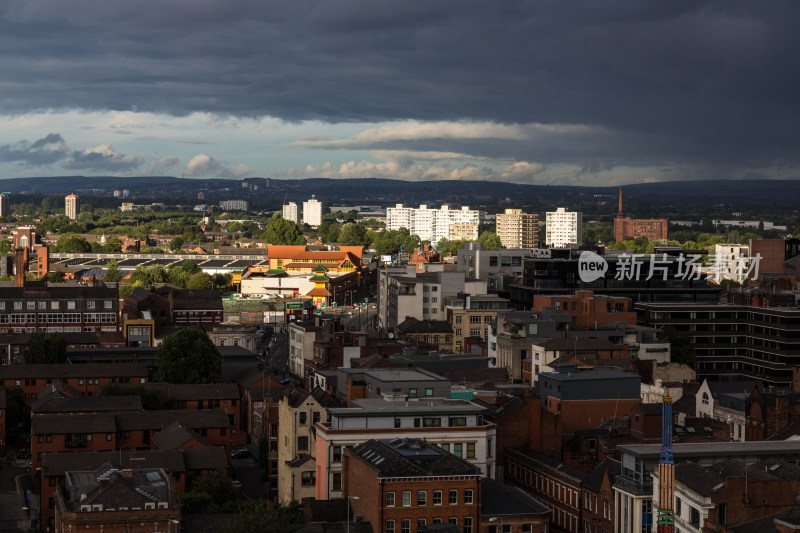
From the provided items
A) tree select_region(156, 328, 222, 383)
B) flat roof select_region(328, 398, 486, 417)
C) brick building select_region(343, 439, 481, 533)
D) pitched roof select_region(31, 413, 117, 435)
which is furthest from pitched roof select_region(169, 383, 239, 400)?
brick building select_region(343, 439, 481, 533)

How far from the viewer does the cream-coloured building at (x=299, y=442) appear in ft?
213

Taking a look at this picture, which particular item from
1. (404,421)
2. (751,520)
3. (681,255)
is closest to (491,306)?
(681,255)

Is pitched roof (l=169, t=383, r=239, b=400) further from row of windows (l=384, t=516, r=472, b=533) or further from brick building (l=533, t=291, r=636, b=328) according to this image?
row of windows (l=384, t=516, r=472, b=533)

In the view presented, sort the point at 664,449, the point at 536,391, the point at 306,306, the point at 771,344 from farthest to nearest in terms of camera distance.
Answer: the point at 306,306
the point at 771,344
the point at 536,391
the point at 664,449

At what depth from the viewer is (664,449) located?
4269cm

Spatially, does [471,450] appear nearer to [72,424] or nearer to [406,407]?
[406,407]

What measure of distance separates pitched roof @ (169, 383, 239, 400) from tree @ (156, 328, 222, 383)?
7495mm

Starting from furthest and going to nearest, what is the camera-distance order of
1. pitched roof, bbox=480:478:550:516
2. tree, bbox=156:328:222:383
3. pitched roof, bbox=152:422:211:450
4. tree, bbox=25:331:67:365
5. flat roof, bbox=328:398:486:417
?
tree, bbox=25:331:67:365, tree, bbox=156:328:222:383, pitched roof, bbox=152:422:211:450, flat roof, bbox=328:398:486:417, pitched roof, bbox=480:478:550:516

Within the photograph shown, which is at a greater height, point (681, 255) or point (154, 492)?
point (681, 255)

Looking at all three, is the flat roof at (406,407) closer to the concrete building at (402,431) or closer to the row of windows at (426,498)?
the concrete building at (402,431)

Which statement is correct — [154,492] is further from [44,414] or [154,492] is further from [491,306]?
[491,306]

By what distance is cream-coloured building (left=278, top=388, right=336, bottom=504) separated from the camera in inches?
2557

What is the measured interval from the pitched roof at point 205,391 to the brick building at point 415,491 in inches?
1444

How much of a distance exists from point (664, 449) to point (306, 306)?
123202mm
